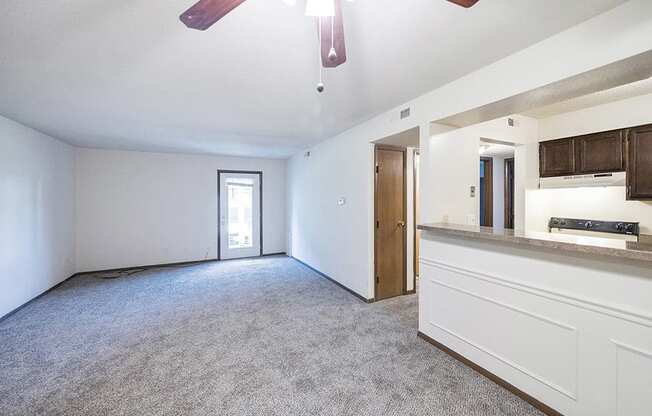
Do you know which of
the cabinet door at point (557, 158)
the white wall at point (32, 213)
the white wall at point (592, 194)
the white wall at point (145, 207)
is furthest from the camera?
the white wall at point (145, 207)

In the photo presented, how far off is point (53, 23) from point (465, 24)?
2.42m

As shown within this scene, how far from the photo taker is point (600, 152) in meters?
3.19

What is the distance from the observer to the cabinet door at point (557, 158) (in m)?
3.42

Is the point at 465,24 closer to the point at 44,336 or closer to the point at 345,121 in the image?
the point at 345,121

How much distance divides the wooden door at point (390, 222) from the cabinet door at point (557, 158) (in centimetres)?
184

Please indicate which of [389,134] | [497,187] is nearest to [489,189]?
[497,187]

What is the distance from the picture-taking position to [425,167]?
267cm

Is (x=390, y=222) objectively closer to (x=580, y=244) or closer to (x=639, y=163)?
(x=580, y=244)

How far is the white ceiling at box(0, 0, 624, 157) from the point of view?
1501 millimetres

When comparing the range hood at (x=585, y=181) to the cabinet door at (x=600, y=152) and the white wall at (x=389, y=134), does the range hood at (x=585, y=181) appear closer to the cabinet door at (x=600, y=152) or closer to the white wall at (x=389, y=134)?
the cabinet door at (x=600, y=152)

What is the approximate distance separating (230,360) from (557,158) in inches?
177

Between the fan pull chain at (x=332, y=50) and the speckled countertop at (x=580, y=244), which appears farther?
the speckled countertop at (x=580, y=244)

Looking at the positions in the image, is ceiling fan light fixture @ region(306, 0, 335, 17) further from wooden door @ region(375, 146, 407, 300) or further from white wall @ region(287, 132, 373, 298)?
wooden door @ region(375, 146, 407, 300)

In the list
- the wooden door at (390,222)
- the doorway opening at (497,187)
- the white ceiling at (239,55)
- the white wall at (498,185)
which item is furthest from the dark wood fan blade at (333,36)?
the white wall at (498,185)
